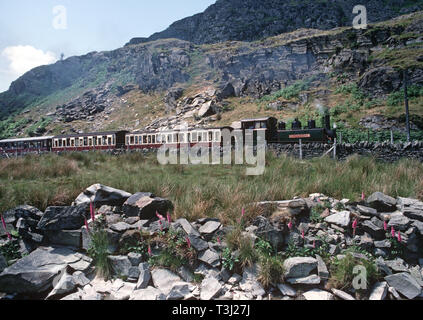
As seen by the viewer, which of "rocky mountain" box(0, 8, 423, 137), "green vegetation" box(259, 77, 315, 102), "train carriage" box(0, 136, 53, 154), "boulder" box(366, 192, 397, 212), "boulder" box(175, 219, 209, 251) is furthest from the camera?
"green vegetation" box(259, 77, 315, 102)

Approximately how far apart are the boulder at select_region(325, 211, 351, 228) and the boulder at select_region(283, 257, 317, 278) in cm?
122

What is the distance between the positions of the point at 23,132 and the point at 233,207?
72919 millimetres

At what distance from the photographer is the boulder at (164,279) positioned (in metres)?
3.76

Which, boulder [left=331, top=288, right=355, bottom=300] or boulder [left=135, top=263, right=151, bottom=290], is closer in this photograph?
boulder [left=331, top=288, right=355, bottom=300]

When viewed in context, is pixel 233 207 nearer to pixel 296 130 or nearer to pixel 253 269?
pixel 253 269

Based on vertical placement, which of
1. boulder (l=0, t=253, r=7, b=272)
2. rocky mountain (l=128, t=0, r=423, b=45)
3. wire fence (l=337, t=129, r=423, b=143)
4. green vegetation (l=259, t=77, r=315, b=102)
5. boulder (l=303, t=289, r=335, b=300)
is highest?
rocky mountain (l=128, t=0, r=423, b=45)

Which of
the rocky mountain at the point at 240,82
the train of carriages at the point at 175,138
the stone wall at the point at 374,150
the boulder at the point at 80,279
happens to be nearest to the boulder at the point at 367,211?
the boulder at the point at 80,279

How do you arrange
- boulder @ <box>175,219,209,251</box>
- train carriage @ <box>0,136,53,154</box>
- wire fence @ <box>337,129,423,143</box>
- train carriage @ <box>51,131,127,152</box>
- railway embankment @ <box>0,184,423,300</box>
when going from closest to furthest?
railway embankment @ <box>0,184,423,300</box>, boulder @ <box>175,219,209,251</box>, wire fence @ <box>337,129,423,143</box>, train carriage @ <box>51,131,127,152</box>, train carriage @ <box>0,136,53,154</box>

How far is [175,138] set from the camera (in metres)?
21.7

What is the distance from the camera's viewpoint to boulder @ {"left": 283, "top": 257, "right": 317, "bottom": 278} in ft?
12.6

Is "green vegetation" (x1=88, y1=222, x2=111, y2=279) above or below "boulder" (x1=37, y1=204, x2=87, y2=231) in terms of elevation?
below

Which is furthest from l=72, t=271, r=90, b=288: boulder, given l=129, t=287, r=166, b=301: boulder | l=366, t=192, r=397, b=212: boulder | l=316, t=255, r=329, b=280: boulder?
l=366, t=192, r=397, b=212: boulder

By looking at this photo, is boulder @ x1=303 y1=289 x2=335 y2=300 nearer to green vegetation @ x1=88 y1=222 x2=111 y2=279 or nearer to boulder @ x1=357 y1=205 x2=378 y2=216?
boulder @ x1=357 y1=205 x2=378 y2=216

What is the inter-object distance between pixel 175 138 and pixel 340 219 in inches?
720
